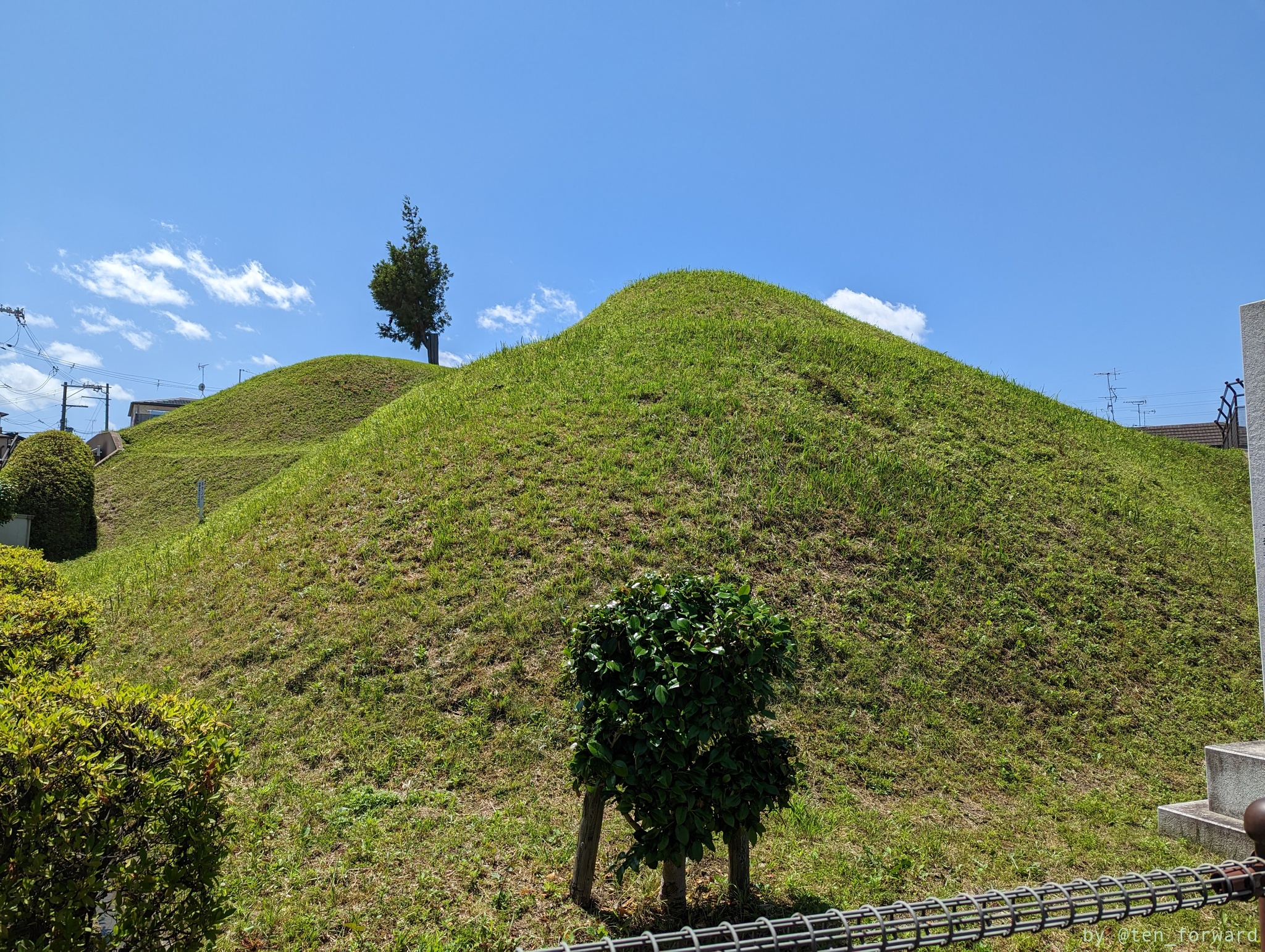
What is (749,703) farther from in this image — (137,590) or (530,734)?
(137,590)

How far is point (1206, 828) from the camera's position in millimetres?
4469

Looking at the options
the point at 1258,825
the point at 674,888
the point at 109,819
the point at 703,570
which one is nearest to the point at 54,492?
the point at 703,570

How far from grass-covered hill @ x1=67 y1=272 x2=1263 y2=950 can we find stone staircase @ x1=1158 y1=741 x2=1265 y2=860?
0.28 metres

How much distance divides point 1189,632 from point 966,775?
429cm

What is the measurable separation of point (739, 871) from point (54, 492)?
18.4m

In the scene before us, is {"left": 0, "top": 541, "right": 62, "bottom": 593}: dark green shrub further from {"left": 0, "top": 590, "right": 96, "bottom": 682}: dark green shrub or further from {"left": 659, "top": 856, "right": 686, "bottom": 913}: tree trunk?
{"left": 659, "top": 856, "right": 686, "bottom": 913}: tree trunk

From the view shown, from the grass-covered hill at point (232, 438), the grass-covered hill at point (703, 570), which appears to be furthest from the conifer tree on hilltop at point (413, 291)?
the grass-covered hill at point (703, 570)

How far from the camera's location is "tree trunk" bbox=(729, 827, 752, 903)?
11.6 feet

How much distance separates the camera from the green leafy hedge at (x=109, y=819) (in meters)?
2.20

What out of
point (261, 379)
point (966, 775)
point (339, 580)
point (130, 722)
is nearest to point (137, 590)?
point (339, 580)

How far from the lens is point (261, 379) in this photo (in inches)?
986

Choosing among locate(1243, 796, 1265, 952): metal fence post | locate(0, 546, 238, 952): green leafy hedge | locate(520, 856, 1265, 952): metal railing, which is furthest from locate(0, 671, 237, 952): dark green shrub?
locate(1243, 796, 1265, 952): metal fence post

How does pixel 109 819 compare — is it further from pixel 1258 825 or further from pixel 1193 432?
pixel 1193 432

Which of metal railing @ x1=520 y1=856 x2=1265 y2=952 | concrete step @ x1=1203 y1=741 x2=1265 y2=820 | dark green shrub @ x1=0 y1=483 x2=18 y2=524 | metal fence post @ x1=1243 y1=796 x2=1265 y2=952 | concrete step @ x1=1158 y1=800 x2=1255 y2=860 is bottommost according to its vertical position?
concrete step @ x1=1158 y1=800 x2=1255 y2=860
